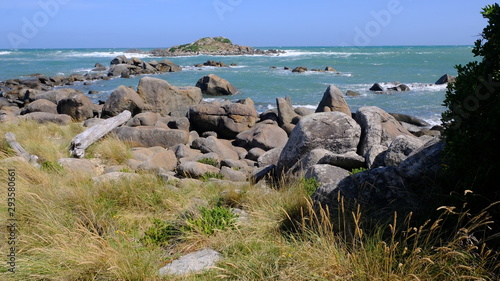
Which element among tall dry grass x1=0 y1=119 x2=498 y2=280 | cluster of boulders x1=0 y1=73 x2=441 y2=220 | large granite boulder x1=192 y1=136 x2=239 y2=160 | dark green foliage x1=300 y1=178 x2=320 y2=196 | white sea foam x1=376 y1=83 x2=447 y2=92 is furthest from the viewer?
white sea foam x1=376 y1=83 x2=447 y2=92

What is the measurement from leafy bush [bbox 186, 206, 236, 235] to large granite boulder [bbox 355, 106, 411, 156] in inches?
216

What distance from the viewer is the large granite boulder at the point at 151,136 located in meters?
13.2

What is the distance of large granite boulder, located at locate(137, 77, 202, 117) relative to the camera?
1928 cm

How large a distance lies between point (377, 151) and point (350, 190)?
305 centimetres

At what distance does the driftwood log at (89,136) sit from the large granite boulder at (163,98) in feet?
16.6

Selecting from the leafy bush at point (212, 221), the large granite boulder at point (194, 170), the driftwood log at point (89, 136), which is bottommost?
the large granite boulder at point (194, 170)

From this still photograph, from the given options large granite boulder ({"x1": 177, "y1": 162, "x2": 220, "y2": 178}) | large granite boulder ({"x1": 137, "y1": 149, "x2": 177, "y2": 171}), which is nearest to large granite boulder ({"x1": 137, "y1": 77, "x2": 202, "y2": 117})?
large granite boulder ({"x1": 137, "y1": 149, "x2": 177, "y2": 171})

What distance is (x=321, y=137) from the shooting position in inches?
372

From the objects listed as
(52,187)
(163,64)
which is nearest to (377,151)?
(52,187)

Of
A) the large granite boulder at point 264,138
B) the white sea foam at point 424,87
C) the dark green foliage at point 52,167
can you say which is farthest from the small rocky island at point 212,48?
the dark green foliage at point 52,167

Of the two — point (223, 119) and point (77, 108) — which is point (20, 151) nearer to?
point (223, 119)

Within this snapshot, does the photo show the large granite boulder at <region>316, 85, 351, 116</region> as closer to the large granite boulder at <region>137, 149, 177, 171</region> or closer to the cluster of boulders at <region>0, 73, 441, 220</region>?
the cluster of boulders at <region>0, 73, 441, 220</region>

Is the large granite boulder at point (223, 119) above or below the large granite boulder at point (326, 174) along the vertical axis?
below

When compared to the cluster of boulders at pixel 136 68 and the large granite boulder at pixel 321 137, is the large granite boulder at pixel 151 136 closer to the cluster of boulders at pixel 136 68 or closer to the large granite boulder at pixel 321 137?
the large granite boulder at pixel 321 137
